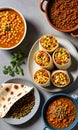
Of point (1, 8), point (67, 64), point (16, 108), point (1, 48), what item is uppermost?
point (1, 8)

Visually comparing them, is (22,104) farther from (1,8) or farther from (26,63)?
(1,8)

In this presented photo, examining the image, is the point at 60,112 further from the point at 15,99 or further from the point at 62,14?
the point at 62,14

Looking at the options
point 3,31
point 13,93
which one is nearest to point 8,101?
point 13,93

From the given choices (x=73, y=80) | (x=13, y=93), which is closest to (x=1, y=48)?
(x=13, y=93)

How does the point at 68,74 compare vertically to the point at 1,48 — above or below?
below

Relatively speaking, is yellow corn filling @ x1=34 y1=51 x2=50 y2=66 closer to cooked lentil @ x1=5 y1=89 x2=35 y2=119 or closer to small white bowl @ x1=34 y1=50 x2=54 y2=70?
small white bowl @ x1=34 y1=50 x2=54 y2=70

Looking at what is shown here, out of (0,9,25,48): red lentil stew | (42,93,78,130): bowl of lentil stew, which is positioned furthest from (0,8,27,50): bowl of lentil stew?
(42,93,78,130): bowl of lentil stew
